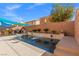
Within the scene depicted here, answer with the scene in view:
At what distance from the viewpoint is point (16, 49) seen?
19.8ft

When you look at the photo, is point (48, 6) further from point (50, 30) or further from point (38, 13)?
point (50, 30)

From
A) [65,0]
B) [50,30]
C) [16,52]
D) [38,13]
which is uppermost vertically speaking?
[65,0]

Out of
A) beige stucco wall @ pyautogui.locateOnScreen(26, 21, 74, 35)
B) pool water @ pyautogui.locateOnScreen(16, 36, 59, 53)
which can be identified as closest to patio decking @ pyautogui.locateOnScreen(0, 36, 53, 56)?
pool water @ pyautogui.locateOnScreen(16, 36, 59, 53)

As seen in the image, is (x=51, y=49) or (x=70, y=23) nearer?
(x=51, y=49)

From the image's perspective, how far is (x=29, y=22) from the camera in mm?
6496

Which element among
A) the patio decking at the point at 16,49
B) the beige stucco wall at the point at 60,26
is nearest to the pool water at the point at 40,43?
the patio decking at the point at 16,49

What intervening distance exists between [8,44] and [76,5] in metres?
3.00

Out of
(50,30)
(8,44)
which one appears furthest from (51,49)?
(8,44)

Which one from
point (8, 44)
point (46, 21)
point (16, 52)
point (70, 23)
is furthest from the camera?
point (70, 23)

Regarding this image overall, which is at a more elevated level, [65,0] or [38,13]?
[65,0]

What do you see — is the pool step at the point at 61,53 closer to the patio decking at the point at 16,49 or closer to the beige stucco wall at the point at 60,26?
the patio decking at the point at 16,49

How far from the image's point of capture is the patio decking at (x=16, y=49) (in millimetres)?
5668

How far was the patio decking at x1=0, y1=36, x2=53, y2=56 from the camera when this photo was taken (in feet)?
18.6

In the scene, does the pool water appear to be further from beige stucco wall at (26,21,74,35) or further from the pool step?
beige stucco wall at (26,21,74,35)
